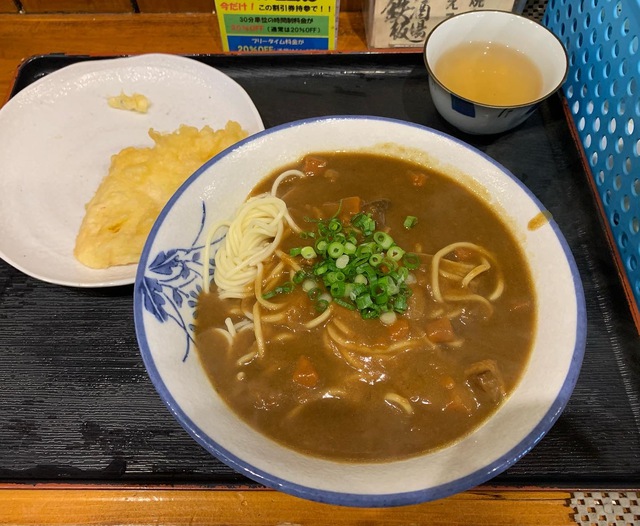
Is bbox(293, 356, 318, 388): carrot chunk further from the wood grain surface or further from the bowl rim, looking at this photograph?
the bowl rim

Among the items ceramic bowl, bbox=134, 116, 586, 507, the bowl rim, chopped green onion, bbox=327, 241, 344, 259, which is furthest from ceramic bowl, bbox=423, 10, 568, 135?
chopped green onion, bbox=327, 241, 344, 259

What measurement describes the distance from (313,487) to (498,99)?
2737mm

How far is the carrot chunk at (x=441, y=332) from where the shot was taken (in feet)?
7.50

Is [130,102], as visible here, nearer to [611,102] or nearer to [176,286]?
[176,286]

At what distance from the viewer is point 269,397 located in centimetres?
217

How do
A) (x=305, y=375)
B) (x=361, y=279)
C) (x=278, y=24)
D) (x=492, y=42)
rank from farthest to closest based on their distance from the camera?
1. (x=278, y=24)
2. (x=492, y=42)
3. (x=361, y=279)
4. (x=305, y=375)

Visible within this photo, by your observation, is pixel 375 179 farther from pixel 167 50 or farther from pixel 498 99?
pixel 167 50

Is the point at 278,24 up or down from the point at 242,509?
up

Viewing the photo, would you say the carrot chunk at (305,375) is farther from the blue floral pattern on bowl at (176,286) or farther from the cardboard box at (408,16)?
the cardboard box at (408,16)

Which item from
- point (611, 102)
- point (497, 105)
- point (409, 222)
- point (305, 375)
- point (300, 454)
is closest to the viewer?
point (300, 454)

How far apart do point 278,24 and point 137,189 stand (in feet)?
5.30

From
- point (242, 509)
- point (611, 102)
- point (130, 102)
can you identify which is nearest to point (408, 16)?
point (611, 102)

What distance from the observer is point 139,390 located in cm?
252

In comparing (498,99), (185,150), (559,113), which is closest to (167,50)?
(185,150)
